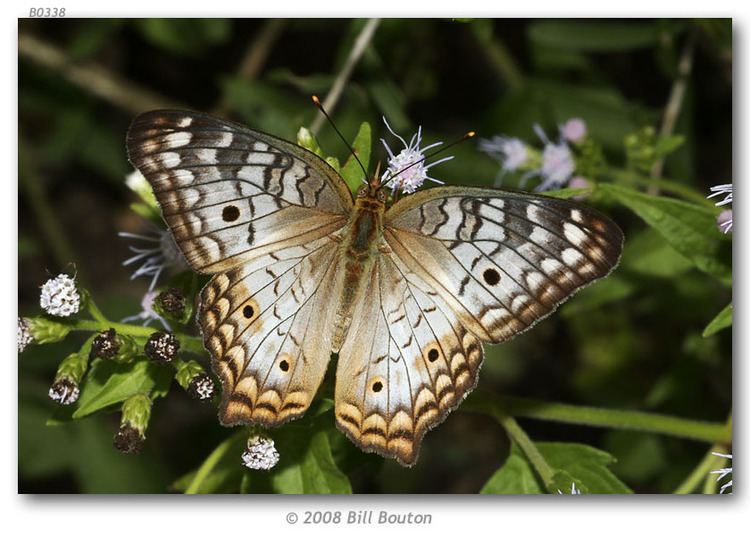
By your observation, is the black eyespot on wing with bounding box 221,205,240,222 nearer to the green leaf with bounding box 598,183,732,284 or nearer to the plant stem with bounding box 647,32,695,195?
the green leaf with bounding box 598,183,732,284

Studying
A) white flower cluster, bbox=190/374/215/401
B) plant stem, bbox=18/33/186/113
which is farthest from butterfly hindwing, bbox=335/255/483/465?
plant stem, bbox=18/33/186/113

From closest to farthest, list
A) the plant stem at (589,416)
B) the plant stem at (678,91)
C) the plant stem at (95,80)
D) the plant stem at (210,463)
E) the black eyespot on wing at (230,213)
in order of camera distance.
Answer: the black eyespot on wing at (230,213) → the plant stem at (210,463) → the plant stem at (589,416) → the plant stem at (678,91) → the plant stem at (95,80)

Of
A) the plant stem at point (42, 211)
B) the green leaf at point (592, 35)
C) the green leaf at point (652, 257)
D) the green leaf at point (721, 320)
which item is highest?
the green leaf at point (592, 35)

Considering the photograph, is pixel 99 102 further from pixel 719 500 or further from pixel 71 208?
pixel 719 500

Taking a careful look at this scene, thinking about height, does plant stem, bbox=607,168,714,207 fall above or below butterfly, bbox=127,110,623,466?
above

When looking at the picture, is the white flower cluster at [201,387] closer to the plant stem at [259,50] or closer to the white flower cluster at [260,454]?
the white flower cluster at [260,454]

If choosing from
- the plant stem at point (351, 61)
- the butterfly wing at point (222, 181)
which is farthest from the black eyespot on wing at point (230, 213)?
the plant stem at point (351, 61)

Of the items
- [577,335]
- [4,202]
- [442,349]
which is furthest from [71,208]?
[442,349]
